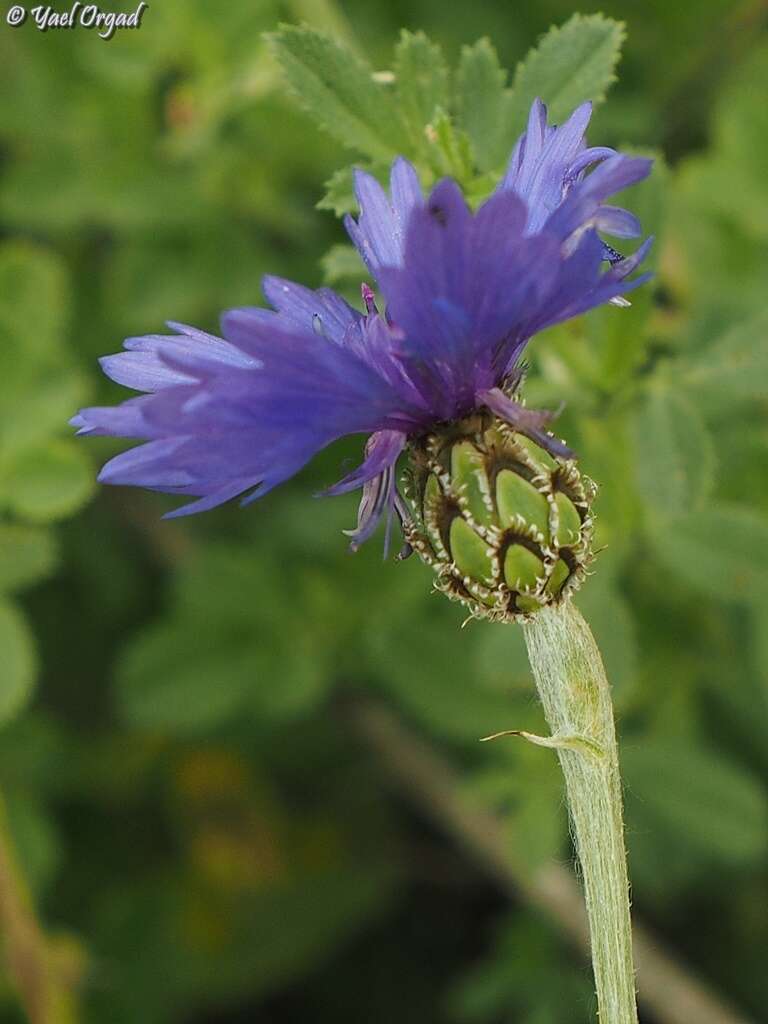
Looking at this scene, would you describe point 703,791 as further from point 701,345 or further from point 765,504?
point 701,345

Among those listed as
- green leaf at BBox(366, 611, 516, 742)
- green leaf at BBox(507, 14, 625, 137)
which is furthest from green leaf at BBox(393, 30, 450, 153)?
green leaf at BBox(366, 611, 516, 742)

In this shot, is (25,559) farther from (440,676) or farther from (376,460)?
(376,460)

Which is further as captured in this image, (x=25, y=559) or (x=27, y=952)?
(x=27, y=952)

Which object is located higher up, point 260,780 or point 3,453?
point 3,453

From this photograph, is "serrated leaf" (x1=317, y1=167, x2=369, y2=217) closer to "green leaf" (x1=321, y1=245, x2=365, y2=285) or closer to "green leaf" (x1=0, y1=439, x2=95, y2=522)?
"green leaf" (x1=321, y1=245, x2=365, y2=285)

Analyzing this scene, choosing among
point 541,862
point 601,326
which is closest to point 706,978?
point 541,862

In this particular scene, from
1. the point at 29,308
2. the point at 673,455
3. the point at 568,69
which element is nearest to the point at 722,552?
the point at 673,455
